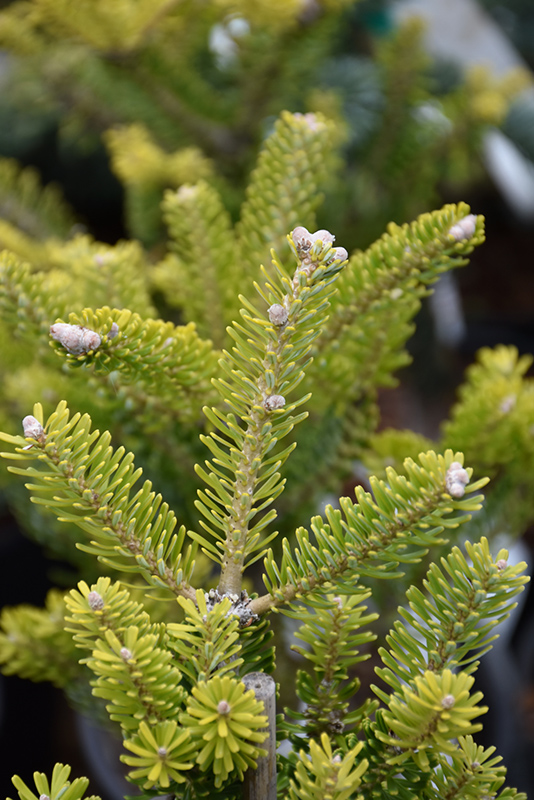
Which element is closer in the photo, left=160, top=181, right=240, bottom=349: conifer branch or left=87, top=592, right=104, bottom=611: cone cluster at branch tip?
left=87, top=592, right=104, bottom=611: cone cluster at branch tip

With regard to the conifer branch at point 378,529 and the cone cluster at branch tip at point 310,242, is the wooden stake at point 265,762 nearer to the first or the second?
the conifer branch at point 378,529

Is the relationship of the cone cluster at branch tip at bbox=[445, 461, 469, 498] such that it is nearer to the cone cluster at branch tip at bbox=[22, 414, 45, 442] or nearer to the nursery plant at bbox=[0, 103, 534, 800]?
the nursery plant at bbox=[0, 103, 534, 800]

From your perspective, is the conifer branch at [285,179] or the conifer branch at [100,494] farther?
the conifer branch at [285,179]

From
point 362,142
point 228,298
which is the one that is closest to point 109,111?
point 362,142

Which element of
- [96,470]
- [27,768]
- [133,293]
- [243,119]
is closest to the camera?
[96,470]

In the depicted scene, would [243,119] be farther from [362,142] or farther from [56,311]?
[56,311]

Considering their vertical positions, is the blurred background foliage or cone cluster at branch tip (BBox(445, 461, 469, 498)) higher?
the blurred background foliage

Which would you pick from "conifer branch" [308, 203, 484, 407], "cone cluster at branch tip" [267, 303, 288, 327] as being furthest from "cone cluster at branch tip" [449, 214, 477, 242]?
"cone cluster at branch tip" [267, 303, 288, 327]

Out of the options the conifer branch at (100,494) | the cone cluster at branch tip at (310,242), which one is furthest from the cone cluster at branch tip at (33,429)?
the cone cluster at branch tip at (310,242)
